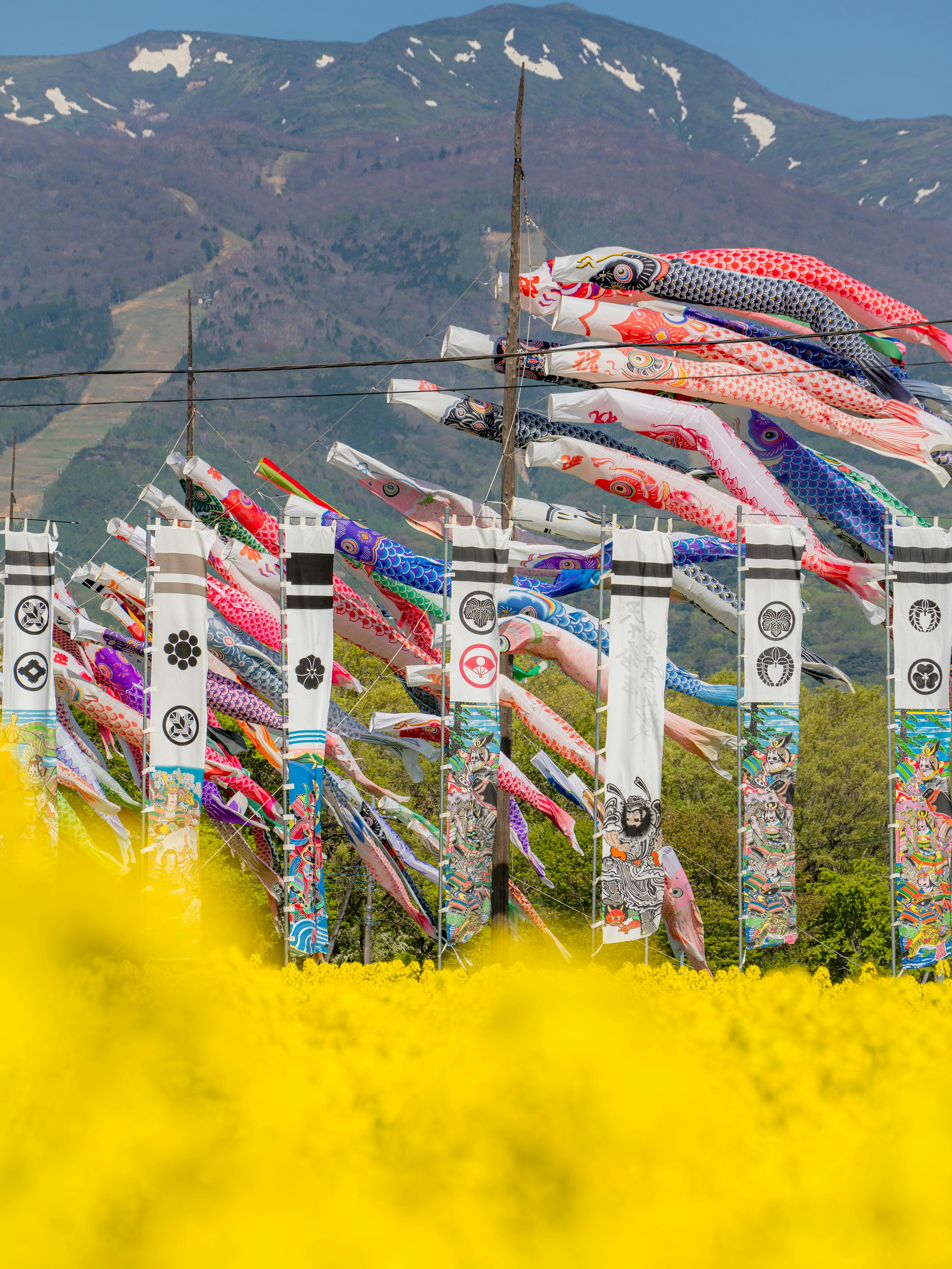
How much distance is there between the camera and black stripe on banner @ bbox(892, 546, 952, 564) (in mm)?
19125

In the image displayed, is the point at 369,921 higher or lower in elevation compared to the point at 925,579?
lower

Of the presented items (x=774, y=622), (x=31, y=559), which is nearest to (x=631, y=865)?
(x=774, y=622)

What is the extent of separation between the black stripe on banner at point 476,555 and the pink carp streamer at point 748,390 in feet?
13.3

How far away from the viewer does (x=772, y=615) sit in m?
19.0

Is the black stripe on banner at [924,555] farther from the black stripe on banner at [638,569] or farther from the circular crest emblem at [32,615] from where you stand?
the circular crest emblem at [32,615]

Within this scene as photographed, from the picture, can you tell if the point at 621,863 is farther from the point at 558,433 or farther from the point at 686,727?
the point at 558,433

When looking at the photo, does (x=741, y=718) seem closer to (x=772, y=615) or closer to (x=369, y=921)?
(x=772, y=615)

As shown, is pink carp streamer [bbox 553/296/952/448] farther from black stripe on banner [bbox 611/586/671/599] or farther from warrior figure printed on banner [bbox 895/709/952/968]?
warrior figure printed on banner [bbox 895/709/952/968]

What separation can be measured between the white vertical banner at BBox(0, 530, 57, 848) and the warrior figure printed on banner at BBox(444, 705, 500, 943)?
22.5 feet

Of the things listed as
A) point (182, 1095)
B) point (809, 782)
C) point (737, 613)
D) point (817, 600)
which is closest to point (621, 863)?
point (737, 613)

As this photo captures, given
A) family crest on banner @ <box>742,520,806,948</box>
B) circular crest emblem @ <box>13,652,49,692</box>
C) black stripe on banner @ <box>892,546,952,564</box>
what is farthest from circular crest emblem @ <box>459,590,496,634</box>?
circular crest emblem @ <box>13,652,49,692</box>

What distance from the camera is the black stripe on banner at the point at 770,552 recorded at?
62.5ft

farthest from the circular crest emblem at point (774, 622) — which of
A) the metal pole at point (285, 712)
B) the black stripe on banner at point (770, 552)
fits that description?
the metal pole at point (285, 712)

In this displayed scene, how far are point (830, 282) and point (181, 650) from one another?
39.1 feet
